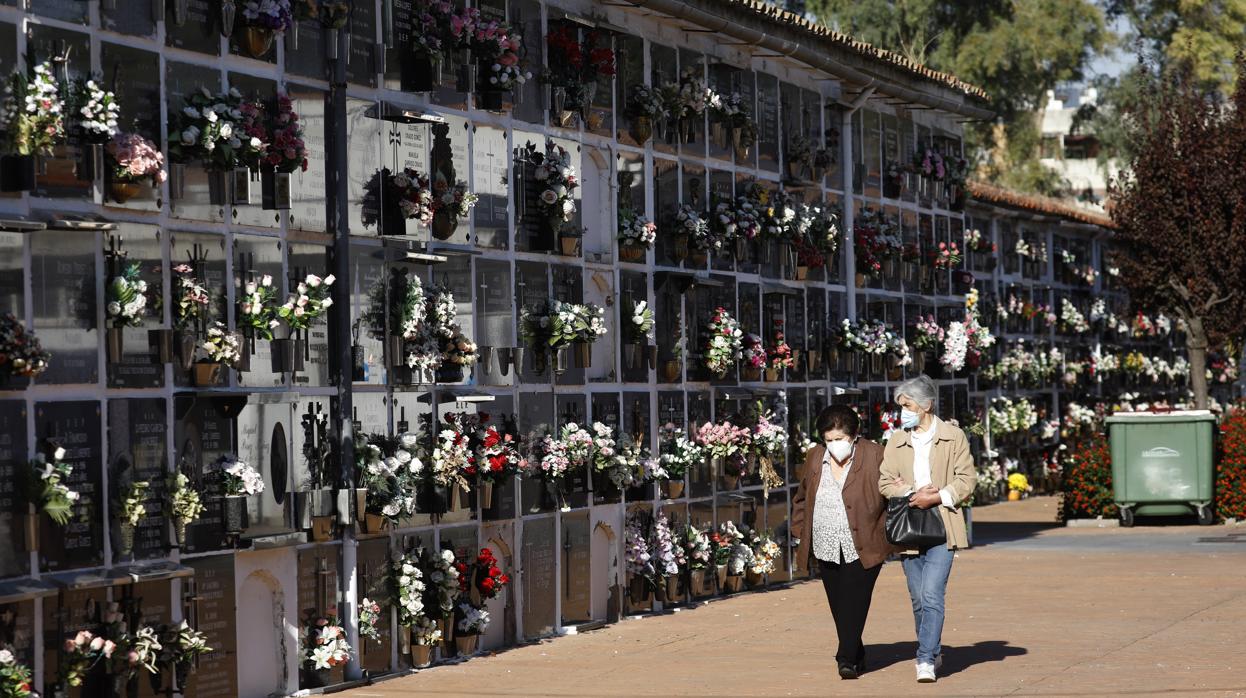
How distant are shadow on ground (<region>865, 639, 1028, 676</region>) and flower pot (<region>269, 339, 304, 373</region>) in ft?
12.3

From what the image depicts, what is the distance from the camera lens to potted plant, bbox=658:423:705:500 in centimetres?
1584

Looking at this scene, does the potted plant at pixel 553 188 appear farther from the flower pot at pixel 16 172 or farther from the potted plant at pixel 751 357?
the flower pot at pixel 16 172

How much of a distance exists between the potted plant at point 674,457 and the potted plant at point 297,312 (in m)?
5.08

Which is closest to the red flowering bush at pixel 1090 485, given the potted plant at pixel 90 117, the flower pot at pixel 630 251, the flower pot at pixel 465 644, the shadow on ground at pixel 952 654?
the flower pot at pixel 630 251

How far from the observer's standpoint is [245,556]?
10.8m

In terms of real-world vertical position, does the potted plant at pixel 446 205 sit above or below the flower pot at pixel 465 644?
above

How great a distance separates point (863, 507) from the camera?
1120 centimetres

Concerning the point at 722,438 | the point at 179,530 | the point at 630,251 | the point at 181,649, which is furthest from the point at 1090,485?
the point at 181,649

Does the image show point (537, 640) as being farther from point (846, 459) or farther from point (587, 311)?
point (846, 459)

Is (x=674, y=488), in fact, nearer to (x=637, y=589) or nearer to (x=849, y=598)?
(x=637, y=589)

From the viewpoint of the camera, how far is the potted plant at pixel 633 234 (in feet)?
50.3

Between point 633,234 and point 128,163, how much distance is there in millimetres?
6211

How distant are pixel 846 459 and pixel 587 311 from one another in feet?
11.3

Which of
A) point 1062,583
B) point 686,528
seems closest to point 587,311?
point 686,528
